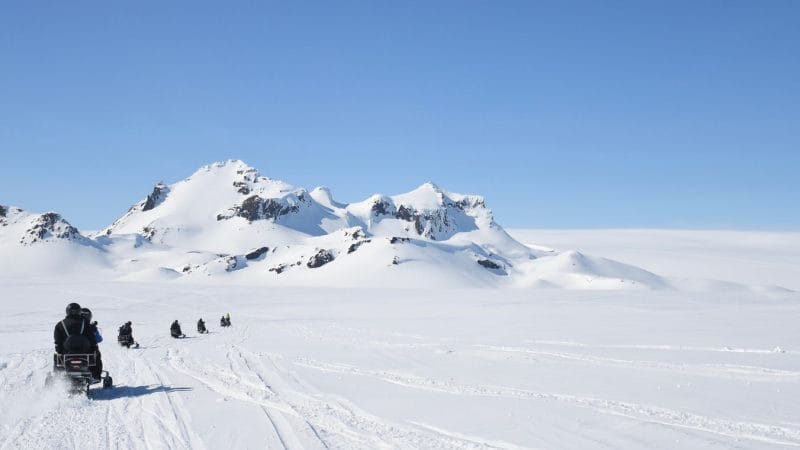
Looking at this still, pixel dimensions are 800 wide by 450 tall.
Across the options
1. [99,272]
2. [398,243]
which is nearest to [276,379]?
[398,243]

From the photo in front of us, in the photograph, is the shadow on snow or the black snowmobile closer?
the black snowmobile

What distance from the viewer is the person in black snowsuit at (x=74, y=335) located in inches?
525

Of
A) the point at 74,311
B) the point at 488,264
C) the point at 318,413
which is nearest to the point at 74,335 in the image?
the point at 74,311

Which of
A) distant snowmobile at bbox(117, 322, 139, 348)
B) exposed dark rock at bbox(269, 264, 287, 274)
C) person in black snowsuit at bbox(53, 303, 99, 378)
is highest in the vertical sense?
exposed dark rock at bbox(269, 264, 287, 274)

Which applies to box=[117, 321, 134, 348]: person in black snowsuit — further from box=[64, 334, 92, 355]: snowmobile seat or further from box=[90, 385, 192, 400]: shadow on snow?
box=[64, 334, 92, 355]: snowmobile seat

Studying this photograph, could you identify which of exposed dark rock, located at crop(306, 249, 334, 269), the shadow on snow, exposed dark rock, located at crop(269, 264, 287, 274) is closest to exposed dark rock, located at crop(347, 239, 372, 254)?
exposed dark rock, located at crop(306, 249, 334, 269)

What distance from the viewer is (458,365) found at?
1809 centimetres

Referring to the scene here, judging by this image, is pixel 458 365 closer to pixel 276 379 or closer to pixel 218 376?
pixel 276 379

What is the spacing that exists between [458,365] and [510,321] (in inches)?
720

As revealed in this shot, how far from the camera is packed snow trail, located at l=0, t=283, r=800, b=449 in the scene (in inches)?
377

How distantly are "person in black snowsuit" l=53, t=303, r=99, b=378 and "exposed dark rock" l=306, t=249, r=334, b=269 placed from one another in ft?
434

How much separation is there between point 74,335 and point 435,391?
319 inches

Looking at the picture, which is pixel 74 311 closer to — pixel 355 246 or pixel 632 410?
pixel 632 410

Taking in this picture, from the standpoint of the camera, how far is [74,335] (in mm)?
13469
